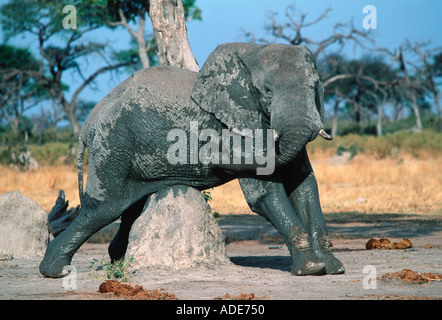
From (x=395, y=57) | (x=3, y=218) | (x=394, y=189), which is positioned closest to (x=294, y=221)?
(x=3, y=218)

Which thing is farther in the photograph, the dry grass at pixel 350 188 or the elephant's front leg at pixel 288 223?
the dry grass at pixel 350 188

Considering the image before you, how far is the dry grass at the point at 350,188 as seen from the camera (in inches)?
498

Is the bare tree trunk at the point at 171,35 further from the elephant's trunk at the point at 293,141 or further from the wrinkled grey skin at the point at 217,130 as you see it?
the elephant's trunk at the point at 293,141

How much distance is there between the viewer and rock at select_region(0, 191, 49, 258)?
277 inches

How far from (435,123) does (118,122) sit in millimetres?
30479

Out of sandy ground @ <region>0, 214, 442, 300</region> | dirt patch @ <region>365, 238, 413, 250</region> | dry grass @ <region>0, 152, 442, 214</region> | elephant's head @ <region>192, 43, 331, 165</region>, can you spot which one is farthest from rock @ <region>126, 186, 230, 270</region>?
dry grass @ <region>0, 152, 442, 214</region>

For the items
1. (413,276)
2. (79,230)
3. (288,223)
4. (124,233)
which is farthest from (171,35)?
(413,276)

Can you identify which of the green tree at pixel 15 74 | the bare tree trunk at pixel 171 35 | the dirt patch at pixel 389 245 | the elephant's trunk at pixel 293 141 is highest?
the green tree at pixel 15 74

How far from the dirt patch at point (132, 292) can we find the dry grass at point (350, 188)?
7846 mm

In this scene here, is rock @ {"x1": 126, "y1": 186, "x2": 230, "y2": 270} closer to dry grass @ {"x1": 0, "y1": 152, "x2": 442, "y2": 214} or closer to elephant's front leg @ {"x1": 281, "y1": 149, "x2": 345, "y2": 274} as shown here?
elephant's front leg @ {"x1": 281, "y1": 149, "x2": 345, "y2": 274}

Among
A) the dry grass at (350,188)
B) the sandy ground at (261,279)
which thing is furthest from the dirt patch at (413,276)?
the dry grass at (350,188)

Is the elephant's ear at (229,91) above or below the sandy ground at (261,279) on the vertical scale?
above

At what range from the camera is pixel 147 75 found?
553 cm

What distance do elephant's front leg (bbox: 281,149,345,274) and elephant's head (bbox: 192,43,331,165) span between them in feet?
1.79
